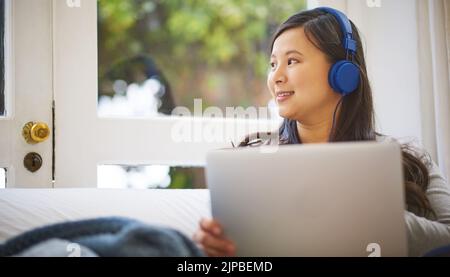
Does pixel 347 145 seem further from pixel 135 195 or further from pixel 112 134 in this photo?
pixel 112 134

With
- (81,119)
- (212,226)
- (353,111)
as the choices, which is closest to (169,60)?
(81,119)

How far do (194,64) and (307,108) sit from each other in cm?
35

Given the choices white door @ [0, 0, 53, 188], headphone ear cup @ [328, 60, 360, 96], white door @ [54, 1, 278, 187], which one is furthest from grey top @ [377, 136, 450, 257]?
white door @ [0, 0, 53, 188]

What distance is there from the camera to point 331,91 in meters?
0.92

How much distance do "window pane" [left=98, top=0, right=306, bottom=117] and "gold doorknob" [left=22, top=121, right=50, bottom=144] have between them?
0.45 feet

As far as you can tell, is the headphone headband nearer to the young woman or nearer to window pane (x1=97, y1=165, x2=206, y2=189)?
the young woman

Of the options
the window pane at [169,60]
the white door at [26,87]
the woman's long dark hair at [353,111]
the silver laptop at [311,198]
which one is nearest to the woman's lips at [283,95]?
the woman's long dark hair at [353,111]

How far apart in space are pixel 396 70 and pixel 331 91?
451 millimetres

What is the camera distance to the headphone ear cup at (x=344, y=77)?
0.88 meters

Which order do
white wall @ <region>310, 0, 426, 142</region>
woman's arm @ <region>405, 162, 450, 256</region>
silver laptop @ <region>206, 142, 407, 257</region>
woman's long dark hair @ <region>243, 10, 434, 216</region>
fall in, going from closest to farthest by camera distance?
silver laptop @ <region>206, 142, 407, 257</region>, woman's arm @ <region>405, 162, 450, 256</region>, woman's long dark hair @ <region>243, 10, 434, 216</region>, white wall @ <region>310, 0, 426, 142</region>

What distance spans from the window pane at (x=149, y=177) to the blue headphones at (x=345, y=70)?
424 mm

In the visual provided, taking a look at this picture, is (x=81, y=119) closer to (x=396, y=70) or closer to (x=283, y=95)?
(x=283, y=95)

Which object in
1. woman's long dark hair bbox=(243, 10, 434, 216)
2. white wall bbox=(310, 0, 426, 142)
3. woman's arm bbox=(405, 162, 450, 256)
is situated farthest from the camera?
white wall bbox=(310, 0, 426, 142)

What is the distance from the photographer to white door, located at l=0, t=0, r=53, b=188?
1.05 m
